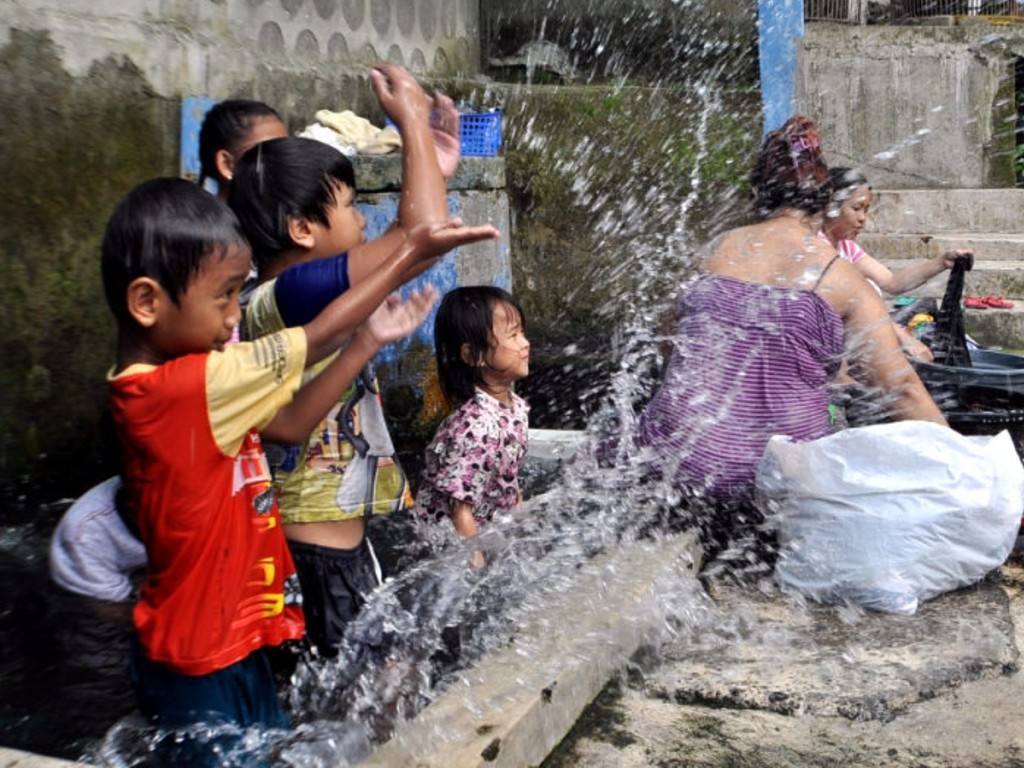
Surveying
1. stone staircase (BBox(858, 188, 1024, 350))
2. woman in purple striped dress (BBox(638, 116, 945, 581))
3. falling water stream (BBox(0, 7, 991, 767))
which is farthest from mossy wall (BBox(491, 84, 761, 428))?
woman in purple striped dress (BBox(638, 116, 945, 581))

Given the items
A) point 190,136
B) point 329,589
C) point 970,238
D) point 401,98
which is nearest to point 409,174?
point 401,98

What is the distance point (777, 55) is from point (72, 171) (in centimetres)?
590

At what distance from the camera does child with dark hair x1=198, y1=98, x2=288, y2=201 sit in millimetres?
3634

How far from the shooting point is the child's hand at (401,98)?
268 cm

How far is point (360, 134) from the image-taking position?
6.21 m

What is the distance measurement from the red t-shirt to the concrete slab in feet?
1.31

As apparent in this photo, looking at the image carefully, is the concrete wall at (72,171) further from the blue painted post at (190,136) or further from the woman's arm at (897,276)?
the woman's arm at (897,276)

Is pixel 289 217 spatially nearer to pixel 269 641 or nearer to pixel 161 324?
pixel 161 324

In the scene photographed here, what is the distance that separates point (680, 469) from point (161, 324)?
89.5 inches

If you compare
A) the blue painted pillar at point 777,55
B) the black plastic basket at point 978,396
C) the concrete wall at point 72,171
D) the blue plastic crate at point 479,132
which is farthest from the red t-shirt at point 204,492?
the blue painted pillar at point 777,55

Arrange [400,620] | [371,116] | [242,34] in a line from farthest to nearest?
[371,116], [242,34], [400,620]

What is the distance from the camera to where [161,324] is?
90.1 inches

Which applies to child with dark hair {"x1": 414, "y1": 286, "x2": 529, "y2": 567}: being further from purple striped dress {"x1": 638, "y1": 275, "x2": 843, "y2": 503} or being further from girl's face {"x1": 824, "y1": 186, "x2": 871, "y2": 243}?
girl's face {"x1": 824, "y1": 186, "x2": 871, "y2": 243}

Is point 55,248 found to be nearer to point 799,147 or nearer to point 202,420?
point 799,147
